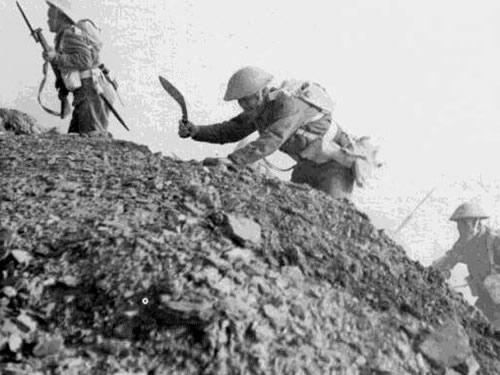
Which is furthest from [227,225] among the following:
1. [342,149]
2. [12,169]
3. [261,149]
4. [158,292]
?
[342,149]

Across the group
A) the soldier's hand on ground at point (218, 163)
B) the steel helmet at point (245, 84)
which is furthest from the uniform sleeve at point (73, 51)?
the soldier's hand on ground at point (218, 163)

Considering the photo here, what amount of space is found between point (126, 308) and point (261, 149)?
2.41 metres

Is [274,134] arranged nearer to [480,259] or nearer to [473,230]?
[480,259]

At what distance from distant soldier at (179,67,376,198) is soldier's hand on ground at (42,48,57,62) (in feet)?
9.41

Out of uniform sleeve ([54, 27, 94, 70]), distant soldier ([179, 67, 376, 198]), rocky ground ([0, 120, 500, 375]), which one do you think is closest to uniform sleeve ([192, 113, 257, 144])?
distant soldier ([179, 67, 376, 198])

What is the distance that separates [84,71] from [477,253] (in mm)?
6807

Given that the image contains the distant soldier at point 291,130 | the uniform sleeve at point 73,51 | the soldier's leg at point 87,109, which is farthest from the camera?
the soldier's leg at point 87,109

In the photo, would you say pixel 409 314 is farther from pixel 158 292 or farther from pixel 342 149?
pixel 342 149

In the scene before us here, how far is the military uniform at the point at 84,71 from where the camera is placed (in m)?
6.91

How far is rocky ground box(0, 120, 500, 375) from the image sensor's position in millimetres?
2258

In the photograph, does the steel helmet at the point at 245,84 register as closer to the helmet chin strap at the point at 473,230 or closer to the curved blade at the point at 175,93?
the curved blade at the point at 175,93

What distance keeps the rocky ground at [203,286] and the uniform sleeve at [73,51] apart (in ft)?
11.0

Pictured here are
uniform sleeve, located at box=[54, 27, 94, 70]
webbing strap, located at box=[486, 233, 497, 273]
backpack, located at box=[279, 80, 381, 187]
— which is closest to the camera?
backpack, located at box=[279, 80, 381, 187]

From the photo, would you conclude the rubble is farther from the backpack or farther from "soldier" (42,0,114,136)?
the backpack
